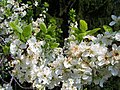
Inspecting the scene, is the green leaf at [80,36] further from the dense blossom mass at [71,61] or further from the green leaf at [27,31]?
the green leaf at [27,31]

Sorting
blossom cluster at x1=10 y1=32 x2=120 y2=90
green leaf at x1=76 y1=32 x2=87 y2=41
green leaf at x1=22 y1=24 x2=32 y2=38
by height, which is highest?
green leaf at x1=22 y1=24 x2=32 y2=38

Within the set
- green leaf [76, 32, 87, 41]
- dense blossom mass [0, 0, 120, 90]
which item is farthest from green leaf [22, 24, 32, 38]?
green leaf [76, 32, 87, 41]

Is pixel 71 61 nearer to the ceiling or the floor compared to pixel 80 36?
nearer to the floor

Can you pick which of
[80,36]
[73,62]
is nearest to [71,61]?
[73,62]

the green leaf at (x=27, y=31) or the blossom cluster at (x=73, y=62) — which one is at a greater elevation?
the green leaf at (x=27, y=31)

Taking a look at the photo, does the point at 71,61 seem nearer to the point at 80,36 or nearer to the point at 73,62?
the point at 73,62

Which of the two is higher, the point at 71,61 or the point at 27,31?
the point at 27,31

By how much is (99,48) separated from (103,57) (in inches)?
1.8

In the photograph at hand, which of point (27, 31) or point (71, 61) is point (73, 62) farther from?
point (27, 31)

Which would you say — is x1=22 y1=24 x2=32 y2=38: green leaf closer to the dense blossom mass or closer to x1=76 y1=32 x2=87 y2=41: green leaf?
the dense blossom mass

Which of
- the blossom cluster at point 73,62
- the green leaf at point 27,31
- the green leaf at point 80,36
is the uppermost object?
the green leaf at point 27,31

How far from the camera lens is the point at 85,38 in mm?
1696

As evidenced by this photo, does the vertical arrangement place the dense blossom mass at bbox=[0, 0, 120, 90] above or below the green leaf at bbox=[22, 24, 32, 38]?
below

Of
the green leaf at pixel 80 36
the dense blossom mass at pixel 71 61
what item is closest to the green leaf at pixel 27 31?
the dense blossom mass at pixel 71 61
